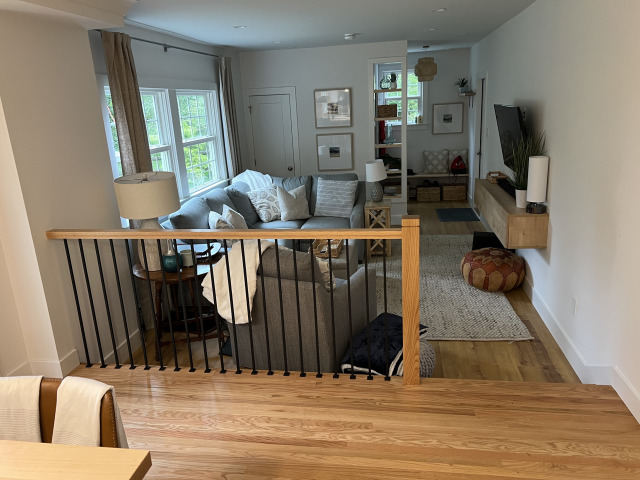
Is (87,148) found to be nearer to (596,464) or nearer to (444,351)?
(444,351)

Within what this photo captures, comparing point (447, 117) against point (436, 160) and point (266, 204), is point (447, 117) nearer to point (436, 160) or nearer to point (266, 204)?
point (436, 160)

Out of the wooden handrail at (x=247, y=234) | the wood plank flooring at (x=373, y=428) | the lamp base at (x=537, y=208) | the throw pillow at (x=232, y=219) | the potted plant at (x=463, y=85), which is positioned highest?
the potted plant at (x=463, y=85)

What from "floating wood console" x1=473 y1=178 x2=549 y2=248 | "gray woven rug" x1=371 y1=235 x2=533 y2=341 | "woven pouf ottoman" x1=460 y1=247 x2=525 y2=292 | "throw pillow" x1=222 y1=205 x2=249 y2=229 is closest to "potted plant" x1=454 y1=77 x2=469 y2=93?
"gray woven rug" x1=371 y1=235 x2=533 y2=341

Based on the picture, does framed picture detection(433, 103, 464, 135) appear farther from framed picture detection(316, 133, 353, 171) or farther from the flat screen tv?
the flat screen tv

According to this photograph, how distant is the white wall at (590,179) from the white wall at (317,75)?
2.92 m

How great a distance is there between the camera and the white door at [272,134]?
295 inches

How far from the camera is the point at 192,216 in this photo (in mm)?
4715

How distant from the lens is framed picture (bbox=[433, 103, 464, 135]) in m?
9.09

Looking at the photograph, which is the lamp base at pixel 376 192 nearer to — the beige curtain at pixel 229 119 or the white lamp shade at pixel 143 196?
the beige curtain at pixel 229 119

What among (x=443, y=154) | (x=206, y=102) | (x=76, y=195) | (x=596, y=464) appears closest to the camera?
(x=596, y=464)

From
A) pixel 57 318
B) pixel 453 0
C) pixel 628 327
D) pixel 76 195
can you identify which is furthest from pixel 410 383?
pixel 453 0

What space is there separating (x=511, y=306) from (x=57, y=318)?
11.9ft

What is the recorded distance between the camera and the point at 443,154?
30.3 feet

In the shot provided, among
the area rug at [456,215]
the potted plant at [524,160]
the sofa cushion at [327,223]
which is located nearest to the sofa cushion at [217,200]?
the sofa cushion at [327,223]
